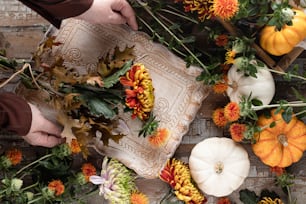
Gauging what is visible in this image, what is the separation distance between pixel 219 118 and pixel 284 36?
0.25m

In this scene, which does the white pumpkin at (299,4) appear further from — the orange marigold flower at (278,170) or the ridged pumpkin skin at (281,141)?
the orange marigold flower at (278,170)

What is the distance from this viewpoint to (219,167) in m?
1.30

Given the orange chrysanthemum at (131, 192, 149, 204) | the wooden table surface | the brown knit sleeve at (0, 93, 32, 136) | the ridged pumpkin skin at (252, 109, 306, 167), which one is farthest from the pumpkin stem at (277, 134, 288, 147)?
the brown knit sleeve at (0, 93, 32, 136)

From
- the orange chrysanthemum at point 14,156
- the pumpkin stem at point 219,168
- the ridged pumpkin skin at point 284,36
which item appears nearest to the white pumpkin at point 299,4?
the ridged pumpkin skin at point 284,36

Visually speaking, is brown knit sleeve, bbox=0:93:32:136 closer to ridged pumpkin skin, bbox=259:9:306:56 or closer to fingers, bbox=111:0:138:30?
fingers, bbox=111:0:138:30

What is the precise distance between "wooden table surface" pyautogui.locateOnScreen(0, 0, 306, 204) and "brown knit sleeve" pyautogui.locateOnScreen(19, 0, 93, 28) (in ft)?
0.70

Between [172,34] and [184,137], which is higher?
[172,34]

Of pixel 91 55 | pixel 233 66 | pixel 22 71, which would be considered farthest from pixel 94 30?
pixel 233 66

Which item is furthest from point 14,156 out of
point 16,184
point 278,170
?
point 278,170

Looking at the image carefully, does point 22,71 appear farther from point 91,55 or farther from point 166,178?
point 166,178

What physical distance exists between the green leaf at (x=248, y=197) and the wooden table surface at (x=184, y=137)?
2cm

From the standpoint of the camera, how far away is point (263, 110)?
1294mm

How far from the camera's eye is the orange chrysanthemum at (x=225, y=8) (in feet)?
3.73

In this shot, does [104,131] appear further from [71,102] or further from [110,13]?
[110,13]
